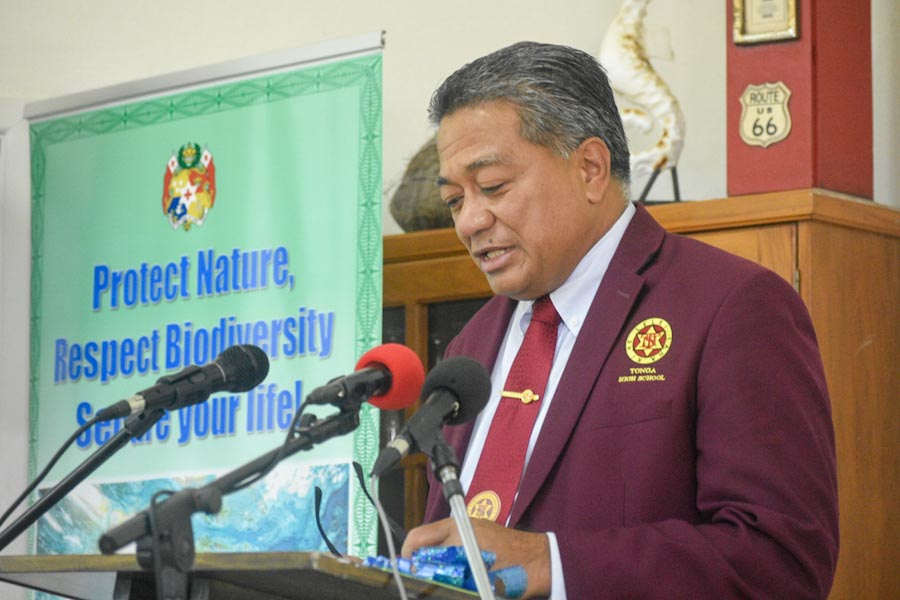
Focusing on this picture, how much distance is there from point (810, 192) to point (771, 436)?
1443 mm

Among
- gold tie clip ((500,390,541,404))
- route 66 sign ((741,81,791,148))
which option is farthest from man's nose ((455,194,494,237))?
route 66 sign ((741,81,791,148))

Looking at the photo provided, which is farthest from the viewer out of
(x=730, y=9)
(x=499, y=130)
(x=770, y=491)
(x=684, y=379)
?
(x=730, y=9)

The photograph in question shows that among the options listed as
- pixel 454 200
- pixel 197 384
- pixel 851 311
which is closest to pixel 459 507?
pixel 197 384

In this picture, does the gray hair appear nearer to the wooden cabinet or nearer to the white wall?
the wooden cabinet

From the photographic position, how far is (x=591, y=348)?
2035 millimetres

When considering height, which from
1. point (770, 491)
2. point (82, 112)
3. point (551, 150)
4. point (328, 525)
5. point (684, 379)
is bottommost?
point (328, 525)

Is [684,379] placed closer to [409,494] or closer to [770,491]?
[770,491]

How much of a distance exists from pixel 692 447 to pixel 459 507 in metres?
0.58

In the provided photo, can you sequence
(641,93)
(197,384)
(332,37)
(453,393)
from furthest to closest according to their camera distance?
(332,37), (641,93), (197,384), (453,393)

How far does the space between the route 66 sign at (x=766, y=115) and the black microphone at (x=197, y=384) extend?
1792 millimetres

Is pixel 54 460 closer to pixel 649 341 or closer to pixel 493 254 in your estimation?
pixel 493 254

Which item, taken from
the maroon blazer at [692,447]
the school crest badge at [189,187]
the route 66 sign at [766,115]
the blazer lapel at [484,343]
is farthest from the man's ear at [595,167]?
the school crest badge at [189,187]

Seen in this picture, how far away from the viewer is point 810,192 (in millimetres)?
3146

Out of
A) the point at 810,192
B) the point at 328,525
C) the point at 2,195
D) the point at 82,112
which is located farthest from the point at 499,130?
the point at 2,195
